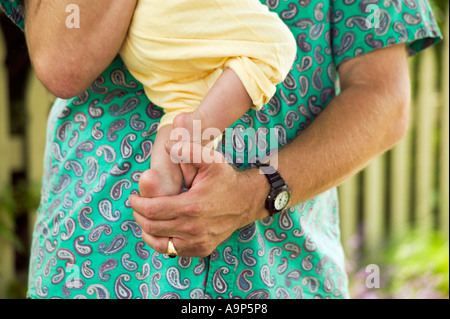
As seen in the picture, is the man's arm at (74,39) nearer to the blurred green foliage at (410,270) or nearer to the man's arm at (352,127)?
the man's arm at (352,127)

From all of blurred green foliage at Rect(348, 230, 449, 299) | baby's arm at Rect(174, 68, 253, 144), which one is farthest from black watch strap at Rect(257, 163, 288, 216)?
blurred green foliage at Rect(348, 230, 449, 299)

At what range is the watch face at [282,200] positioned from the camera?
1.32 m

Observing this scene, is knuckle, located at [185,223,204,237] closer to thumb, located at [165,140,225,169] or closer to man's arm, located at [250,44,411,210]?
thumb, located at [165,140,225,169]

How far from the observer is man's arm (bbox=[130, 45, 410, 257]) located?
118cm

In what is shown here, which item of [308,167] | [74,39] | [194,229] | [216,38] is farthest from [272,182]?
[74,39]

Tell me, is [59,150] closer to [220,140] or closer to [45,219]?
[45,219]

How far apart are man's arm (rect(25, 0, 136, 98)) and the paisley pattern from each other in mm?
183

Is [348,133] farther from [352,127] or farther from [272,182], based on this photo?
[272,182]

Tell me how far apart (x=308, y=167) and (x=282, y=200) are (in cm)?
12

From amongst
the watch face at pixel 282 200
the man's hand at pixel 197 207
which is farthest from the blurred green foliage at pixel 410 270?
the man's hand at pixel 197 207

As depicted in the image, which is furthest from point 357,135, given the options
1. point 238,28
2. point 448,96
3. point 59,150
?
point 448,96

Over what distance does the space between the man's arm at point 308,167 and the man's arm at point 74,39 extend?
27cm

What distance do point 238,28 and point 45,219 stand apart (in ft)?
2.43
